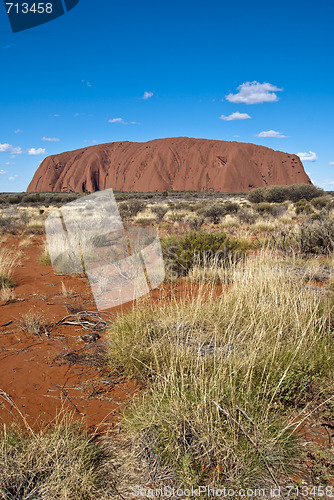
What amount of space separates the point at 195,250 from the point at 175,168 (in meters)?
87.3

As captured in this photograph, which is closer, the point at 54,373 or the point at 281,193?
the point at 54,373

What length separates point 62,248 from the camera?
7.89 metres

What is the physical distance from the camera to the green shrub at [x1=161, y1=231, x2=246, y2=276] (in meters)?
6.62

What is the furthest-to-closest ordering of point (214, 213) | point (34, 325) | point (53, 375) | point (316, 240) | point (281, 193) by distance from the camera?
point (281, 193), point (214, 213), point (316, 240), point (34, 325), point (53, 375)

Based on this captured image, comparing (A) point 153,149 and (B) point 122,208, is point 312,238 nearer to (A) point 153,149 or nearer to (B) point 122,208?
(B) point 122,208

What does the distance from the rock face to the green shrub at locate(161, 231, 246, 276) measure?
7765cm

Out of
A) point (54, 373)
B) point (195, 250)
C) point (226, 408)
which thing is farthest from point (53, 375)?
point (195, 250)

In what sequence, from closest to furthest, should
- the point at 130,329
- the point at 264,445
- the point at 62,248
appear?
the point at 264,445 < the point at 130,329 < the point at 62,248

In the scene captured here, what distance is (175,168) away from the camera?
90250 millimetres

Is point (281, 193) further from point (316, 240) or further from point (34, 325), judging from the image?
point (34, 325)

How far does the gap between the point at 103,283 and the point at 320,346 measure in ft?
13.5

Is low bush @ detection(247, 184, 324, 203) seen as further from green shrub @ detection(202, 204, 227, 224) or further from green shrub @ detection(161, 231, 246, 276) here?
green shrub @ detection(161, 231, 246, 276)

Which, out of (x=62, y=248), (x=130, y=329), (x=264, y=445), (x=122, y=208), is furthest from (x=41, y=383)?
(x=122, y=208)

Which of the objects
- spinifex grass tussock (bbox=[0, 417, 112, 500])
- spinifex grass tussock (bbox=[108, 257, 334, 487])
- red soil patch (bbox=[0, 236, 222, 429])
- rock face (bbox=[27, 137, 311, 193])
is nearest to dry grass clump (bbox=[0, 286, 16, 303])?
red soil patch (bbox=[0, 236, 222, 429])
